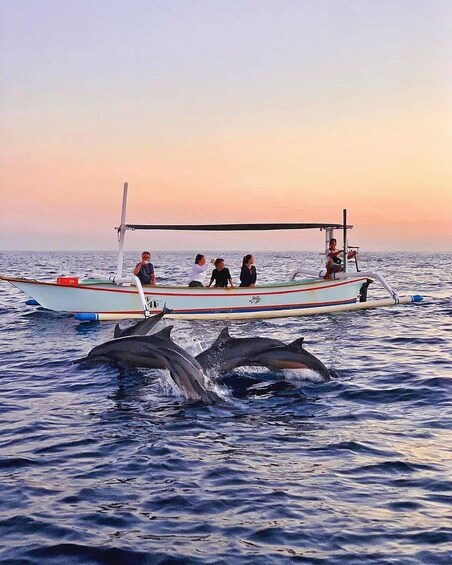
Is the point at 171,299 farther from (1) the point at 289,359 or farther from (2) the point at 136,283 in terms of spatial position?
(1) the point at 289,359

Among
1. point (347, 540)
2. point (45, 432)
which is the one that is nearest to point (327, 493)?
point (347, 540)

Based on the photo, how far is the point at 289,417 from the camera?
10.2 metres

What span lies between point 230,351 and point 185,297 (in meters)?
10.2

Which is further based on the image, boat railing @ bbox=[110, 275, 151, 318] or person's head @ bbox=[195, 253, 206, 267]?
person's head @ bbox=[195, 253, 206, 267]

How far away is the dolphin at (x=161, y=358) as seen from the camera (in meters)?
11.2

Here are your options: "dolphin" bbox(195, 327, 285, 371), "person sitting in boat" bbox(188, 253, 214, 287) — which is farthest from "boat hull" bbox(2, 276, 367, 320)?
"dolphin" bbox(195, 327, 285, 371)

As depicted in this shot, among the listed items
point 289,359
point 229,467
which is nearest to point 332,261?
point 289,359

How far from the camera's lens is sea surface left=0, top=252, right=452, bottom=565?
19.8ft

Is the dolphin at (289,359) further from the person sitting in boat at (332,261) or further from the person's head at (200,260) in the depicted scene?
the person sitting in boat at (332,261)

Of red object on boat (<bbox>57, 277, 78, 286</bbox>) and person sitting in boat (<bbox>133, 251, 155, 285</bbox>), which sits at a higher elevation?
person sitting in boat (<bbox>133, 251, 155, 285</bbox>)

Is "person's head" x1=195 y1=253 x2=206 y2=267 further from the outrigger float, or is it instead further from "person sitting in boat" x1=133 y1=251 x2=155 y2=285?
"person sitting in boat" x1=133 y1=251 x2=155 y2=285

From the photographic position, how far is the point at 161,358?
12070 millimetres

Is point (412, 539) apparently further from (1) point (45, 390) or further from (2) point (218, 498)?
(1) point (45, 390)

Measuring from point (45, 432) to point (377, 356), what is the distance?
30.5ft
